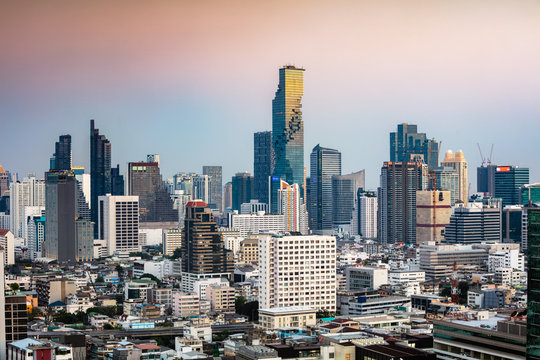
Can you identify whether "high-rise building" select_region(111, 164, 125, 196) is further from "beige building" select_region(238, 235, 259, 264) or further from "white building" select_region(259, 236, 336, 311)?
"white building" select_region(259, 236, 336, 311)

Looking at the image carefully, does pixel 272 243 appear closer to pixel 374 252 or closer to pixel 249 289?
pixel 249 289

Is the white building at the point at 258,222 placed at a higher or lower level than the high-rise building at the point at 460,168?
lower

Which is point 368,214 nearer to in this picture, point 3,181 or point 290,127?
point 290,127

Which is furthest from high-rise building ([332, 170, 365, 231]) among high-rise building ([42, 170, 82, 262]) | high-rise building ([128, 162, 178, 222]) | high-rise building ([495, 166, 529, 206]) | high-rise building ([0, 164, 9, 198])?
high-rise building ([42, 170, 82, 262])

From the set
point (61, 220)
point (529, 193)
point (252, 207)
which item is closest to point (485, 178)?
point (529, 193)

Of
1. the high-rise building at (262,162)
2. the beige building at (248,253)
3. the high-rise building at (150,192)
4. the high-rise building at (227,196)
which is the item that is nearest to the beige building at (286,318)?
the beige building at (248,253)

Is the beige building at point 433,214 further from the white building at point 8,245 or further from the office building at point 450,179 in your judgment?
the white building at point 8,245
